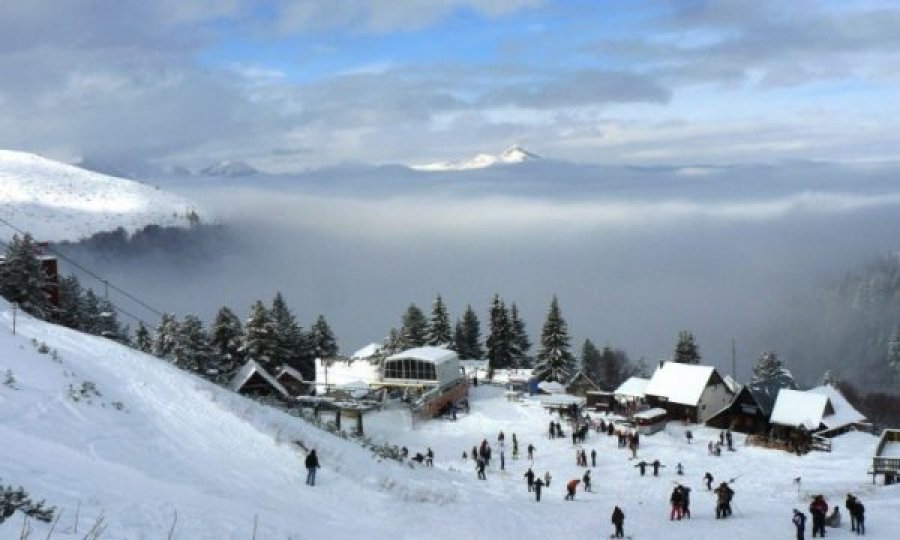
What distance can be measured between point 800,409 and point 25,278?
47.5 m

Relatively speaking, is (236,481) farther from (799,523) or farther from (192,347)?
(192,347)

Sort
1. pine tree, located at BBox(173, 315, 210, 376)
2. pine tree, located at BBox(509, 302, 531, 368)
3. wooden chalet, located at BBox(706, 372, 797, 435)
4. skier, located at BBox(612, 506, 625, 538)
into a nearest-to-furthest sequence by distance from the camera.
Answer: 1. skier, located at BBox(612, 506, 625, 538)
2. wooden chalet, located at BBox(706, 372, 797, 435)
3. pine tree, located at BBox(173, 315, 210, 376)
4. pine tree, located at BBox(509, 302, 531, 368)

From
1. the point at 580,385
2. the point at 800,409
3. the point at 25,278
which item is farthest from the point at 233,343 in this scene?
the point at 800,409

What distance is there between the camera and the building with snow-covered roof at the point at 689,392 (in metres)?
50.6

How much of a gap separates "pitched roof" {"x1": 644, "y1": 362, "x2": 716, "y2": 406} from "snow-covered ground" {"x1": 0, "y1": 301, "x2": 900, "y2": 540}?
19750mm

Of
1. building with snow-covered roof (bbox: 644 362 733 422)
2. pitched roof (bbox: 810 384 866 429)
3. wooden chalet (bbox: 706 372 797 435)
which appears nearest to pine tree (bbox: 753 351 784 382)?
building with snow-covered roof (bbox: 644 362 733 422)

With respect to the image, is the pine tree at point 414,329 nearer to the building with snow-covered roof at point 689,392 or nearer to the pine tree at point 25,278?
the building with snow-covered roof at point 689,392

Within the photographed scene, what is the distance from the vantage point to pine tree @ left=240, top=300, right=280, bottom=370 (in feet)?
200

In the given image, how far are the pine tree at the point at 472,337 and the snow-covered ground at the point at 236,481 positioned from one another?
4926 centimetres

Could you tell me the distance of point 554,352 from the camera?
214ft

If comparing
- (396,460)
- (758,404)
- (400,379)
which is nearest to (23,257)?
(400,379)

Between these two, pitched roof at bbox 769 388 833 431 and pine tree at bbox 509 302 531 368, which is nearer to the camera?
pitched roof at bbox 769 388 833 431

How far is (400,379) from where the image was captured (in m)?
53.8

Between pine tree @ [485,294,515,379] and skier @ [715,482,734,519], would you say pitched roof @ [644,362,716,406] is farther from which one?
skier @ [715,482,734,519]
